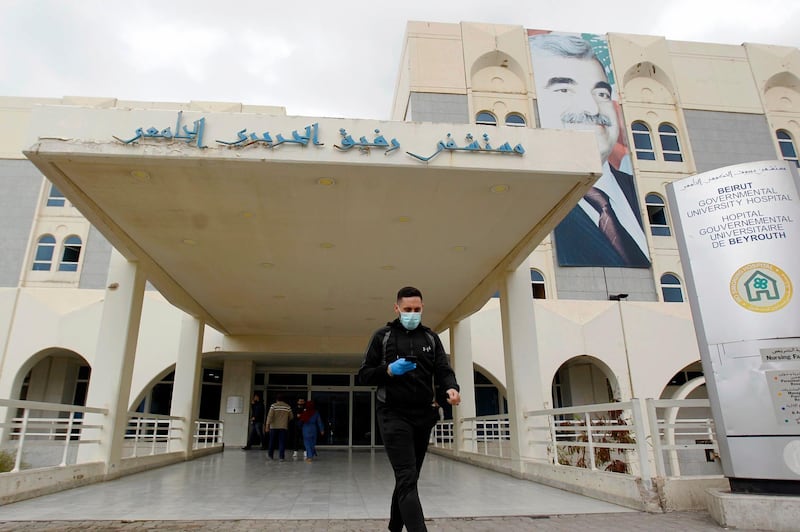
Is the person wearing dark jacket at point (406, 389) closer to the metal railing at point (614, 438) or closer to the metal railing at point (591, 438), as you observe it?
the metal railing at point (614, 438)

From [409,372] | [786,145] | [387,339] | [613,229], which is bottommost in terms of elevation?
[409,372]

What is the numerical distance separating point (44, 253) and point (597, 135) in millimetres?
19855

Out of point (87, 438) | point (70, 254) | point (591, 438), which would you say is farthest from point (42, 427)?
point (70, 254)

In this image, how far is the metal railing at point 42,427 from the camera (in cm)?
569

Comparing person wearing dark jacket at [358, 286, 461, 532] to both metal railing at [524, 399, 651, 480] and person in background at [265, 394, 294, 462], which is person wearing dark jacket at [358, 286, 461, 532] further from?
person in background at [265, 394, 294, 462]

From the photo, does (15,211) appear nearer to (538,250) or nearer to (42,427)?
(42,427)

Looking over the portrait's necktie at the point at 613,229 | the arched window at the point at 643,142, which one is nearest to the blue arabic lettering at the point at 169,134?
the portrait's necktie at the point at 613,229

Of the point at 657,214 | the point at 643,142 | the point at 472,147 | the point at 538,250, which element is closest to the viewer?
the point at 472,147

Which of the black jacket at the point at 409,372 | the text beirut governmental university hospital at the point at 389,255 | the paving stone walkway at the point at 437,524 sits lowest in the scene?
the paving stone walkway at the point at 437,524

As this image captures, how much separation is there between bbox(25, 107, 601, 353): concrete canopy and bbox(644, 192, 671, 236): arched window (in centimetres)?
1182

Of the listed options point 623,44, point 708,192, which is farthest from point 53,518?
point 623,44

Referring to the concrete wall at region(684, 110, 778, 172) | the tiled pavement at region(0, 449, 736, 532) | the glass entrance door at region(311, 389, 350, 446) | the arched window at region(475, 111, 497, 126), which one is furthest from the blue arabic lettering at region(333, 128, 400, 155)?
the concrete wall at region(684, 110, 778, 172)

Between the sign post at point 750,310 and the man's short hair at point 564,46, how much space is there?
1803 cm

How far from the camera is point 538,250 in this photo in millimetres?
18312
